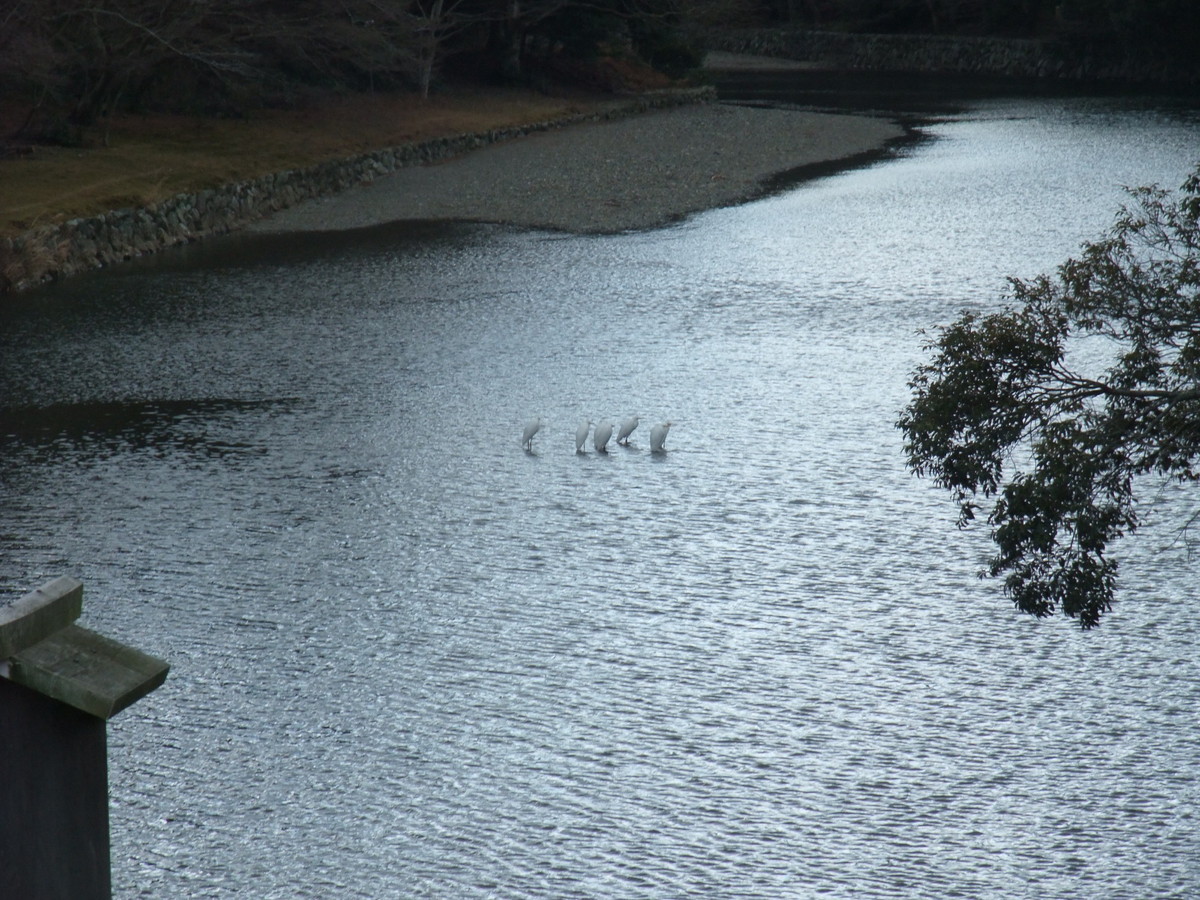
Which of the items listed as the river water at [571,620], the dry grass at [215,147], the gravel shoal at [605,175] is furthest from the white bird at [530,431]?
the gravel shoal at [605,175]

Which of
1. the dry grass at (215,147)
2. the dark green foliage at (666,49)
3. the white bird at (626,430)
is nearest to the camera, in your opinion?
the white bird at (626,430)

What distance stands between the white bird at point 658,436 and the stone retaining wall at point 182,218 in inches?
429

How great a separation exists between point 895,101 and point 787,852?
137 ft

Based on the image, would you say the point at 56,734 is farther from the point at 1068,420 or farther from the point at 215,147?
the point at 215,147

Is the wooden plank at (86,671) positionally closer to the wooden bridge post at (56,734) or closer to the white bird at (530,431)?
the wooden bridge post at (56,734)

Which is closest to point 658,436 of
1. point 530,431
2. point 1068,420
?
point 530,431

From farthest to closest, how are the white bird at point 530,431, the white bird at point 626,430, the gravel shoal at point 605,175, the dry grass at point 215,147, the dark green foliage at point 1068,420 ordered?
the gravel shoal at point 605,175
the dry grass at point 215,147
the white bird at point 626,430
the white bird at point 530,431
the dark green foliage at point 1068,420

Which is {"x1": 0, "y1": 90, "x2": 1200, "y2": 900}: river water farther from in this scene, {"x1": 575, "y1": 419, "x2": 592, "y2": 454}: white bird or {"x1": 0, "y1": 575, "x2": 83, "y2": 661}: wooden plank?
{"x1": 0, "y1": 575, "x2": 83, "y2": 661}: wooden plank

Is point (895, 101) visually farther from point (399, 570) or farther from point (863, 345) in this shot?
point (399, 570)

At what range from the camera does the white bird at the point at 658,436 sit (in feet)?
38.2

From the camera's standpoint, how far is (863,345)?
595 inches

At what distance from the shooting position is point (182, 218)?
2309 cm

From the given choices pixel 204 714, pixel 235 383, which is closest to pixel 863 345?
pixel 235 383

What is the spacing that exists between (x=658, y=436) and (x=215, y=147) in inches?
726
